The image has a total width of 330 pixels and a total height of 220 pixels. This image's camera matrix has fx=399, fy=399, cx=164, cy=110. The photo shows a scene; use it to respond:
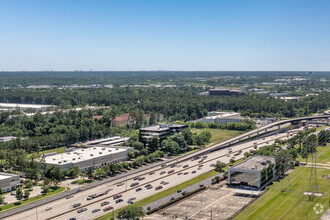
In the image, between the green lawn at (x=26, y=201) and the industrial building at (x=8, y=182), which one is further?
the industrial building at (x=8, y=182)

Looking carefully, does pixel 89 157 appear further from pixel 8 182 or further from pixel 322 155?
pixel 322 155

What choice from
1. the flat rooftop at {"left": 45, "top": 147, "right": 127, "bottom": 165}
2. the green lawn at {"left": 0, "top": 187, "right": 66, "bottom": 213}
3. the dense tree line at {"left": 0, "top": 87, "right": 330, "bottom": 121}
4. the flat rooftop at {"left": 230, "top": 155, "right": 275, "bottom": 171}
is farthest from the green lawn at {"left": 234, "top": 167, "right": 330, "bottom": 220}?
the dense tree line at {"left": 0, "top": 87, "right": 330, "bottom": 121}


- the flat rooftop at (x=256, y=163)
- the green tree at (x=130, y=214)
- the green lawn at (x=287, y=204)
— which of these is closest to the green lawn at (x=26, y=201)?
the green tree at (x=130, y=214)

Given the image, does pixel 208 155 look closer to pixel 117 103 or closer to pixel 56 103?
pixel 117 103

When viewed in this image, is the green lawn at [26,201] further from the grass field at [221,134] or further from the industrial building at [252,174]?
the grass field at [221,134]

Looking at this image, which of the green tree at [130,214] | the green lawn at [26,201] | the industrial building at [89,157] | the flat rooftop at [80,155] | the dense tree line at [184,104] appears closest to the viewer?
the green tree at [130,214]

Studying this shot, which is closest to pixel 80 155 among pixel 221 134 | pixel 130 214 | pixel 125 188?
pixel 125 188
